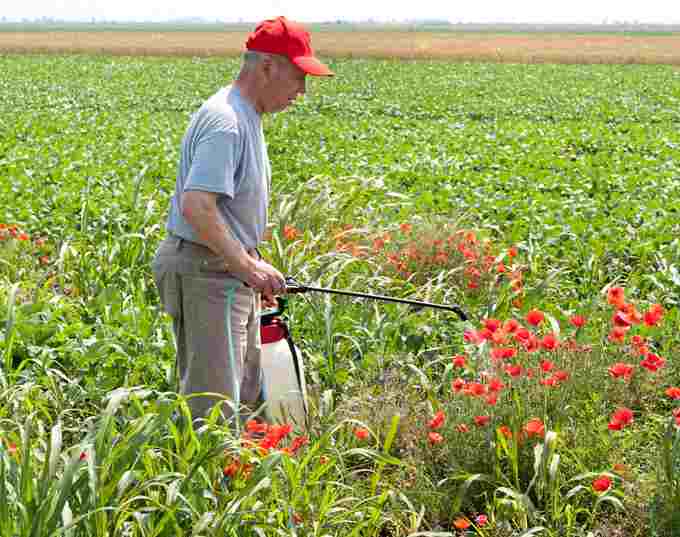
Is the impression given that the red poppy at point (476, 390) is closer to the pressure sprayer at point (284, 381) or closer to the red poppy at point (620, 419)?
the red poppy at point (620, 419)

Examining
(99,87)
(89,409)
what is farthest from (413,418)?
(99,87)

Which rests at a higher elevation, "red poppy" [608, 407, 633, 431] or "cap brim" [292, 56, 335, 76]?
"cap brim" [292, 56, 335, 76]

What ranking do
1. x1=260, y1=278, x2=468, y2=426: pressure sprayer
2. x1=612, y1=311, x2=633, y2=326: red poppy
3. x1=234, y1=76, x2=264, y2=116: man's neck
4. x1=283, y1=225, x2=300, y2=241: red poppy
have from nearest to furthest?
x1=234, y1=76, x2=264, y2=116: man's neck → x1=612, y1=311, x2=633, y2=326: red poppy → x1=260, y1=278, x2=468, y2=426: pressure sprayer → x1=283, y1=225, x2=300, y2=241: red poppy

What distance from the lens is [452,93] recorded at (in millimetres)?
24594

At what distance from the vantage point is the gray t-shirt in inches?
121

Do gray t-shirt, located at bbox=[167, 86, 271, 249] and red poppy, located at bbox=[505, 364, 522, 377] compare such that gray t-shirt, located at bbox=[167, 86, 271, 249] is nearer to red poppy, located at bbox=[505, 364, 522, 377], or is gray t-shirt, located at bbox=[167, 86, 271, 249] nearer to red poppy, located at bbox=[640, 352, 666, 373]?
red poppy, located at bbox=[505, 364, 522, 377]

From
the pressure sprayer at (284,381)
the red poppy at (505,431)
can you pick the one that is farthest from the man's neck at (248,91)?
the red poppy at (505,431)

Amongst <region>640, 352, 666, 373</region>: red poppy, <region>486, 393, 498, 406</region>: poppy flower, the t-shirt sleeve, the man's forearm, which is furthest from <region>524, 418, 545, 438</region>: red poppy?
the t-shirt sleeve

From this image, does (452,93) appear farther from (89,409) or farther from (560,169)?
(89,409)

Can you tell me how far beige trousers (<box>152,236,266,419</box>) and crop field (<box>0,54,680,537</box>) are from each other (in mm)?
192

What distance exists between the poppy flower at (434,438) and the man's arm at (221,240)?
818 mm

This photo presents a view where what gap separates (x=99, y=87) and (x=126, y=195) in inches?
754

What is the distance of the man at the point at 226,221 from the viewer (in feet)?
10.2

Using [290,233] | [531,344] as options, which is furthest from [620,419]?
[290,233]
